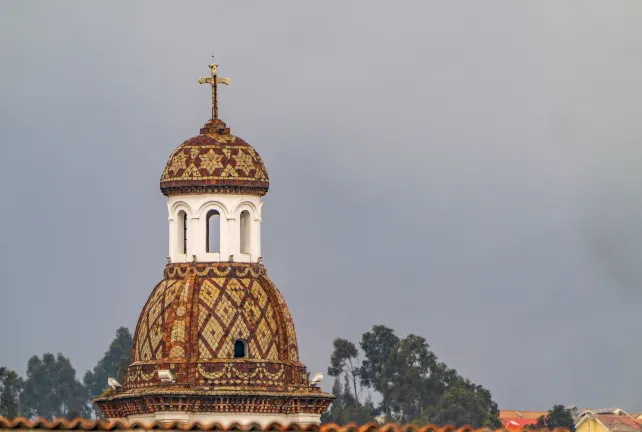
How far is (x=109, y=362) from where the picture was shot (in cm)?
16288

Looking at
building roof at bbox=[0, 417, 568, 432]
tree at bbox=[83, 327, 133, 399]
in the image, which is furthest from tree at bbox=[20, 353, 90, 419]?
building roof at bbox=[0, 417, 568, 432]

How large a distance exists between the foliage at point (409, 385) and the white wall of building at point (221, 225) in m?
55.9

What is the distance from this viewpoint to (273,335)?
2283 inches

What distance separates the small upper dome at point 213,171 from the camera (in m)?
58.6

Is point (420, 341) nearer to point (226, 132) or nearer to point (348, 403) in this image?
point (348, 403)

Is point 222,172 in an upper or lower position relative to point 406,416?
lower

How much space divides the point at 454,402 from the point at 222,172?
6479cm

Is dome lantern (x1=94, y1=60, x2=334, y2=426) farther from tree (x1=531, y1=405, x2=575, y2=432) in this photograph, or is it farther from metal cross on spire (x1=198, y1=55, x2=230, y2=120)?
tree (x1=531, y1=405, x2=575, y2=432)

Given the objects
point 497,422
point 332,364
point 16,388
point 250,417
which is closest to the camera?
point 250,417

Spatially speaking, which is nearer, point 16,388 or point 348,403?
point 348,403

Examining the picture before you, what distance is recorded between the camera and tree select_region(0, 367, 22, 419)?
427 feet

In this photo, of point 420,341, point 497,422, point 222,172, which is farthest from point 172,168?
point 420,341

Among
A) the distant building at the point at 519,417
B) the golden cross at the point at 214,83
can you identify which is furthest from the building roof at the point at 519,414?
the golden cross at the point at 214,83

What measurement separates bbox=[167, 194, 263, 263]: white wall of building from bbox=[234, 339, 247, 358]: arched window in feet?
6.15
